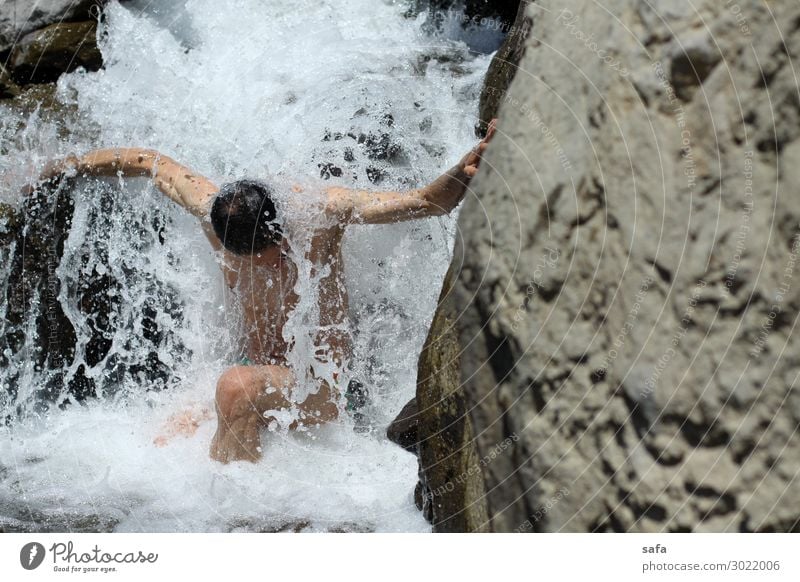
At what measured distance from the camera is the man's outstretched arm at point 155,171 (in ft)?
6.82

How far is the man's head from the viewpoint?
1874 millimetres

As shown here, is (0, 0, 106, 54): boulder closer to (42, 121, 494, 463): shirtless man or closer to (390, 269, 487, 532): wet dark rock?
(42, 121, 494, 463): shirtless man

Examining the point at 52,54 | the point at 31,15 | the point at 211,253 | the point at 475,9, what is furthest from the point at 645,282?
the point at 31,15

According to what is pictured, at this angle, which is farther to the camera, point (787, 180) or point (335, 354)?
point (335, 354)

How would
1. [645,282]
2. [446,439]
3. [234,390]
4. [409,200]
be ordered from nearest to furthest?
[645,282]
[446,439]
[409,200]
[234,390]

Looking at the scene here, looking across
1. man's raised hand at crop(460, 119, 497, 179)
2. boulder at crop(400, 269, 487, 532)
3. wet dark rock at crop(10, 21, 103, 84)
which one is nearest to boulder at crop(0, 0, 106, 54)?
wet dark rock at crop(10, 21, 103, 84)

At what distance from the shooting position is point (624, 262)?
132 cm

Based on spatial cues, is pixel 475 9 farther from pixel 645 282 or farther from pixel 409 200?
pixel 645 282

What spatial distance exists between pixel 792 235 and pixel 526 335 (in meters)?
0.44

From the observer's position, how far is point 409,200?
6.01ft

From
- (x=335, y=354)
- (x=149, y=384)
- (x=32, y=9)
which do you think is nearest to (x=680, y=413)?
(x=335, y=354)

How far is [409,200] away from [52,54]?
1.70 meters

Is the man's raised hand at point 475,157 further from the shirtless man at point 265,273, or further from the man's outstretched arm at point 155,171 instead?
the man's outstretched arm at point 155,171

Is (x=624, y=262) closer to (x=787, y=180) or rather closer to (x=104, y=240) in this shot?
(x=787, y=180)
